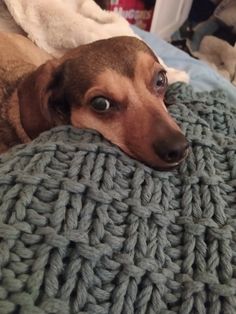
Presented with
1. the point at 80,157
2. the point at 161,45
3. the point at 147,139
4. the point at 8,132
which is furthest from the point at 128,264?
the point at 161,45

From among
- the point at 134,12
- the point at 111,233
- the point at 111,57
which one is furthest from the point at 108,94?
the point at 134,12

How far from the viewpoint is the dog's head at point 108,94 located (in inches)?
49.3

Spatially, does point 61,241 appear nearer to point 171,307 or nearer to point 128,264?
point 128,264

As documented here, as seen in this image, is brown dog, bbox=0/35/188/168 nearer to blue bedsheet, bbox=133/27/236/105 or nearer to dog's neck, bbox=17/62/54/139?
dog's neck, bbox=17/62/54/139

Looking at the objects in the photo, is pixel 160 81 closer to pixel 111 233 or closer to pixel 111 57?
pixel 111 57

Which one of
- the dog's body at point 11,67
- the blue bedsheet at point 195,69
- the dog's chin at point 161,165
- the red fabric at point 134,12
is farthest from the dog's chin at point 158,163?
the red fabric at point 134,12

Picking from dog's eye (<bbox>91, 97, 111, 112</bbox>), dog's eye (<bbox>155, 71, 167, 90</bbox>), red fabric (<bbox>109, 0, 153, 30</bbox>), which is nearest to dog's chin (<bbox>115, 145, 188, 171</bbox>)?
dog's eye (<bbox>91, 97, 111, 112</bbox>)

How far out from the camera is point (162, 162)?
1109 mm

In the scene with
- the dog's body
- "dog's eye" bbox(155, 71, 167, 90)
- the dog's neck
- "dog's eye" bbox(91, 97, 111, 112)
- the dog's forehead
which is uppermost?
the dog's forehead

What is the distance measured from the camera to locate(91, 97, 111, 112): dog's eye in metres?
1.34

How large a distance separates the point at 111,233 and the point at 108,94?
1.84 ft

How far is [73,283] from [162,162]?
1.37 ft

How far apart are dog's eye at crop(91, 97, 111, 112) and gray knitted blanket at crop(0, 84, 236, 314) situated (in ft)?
0.81

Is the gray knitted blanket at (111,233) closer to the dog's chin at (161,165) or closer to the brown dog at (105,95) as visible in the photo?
the dog's chin at (161,165)
